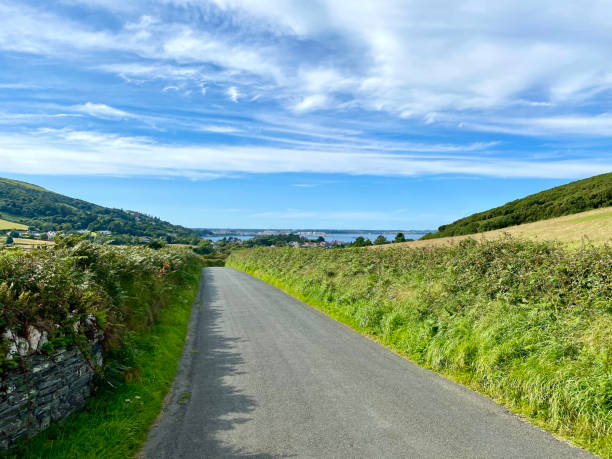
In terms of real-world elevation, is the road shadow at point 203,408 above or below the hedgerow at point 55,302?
below

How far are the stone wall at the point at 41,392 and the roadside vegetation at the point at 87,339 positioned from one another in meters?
0.15

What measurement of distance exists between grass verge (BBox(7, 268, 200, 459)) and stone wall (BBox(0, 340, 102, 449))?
0.60 feet

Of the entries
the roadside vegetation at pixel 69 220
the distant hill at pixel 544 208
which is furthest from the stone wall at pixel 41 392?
the distant hill at pixel 544 208

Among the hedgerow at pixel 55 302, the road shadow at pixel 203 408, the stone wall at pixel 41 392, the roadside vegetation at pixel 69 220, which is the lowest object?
the road shadow at pixel 203 408

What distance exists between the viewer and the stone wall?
15.5ft

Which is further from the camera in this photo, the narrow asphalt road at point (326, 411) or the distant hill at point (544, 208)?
the distant hill at point (544, 208)

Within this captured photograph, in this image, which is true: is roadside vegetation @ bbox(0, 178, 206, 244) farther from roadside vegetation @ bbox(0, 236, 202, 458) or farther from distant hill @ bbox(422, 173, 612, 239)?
distant hill @ bbox(422, 173, 612, 239)

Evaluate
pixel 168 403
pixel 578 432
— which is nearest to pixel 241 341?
pixel 168 403

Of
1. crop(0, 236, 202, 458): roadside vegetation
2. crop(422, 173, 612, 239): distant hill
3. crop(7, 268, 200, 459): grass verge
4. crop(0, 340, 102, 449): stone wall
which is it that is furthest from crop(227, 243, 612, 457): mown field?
crop(422, 173, 612, 239): distant hill

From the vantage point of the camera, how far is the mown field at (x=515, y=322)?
614 cm

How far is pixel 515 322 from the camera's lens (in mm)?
8453

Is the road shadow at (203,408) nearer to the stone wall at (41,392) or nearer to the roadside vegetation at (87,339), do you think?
A: the roadside vegetation at (87,339)

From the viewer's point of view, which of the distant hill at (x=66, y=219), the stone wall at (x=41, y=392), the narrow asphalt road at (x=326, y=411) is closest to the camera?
the stone wall at (x=41, y=392)

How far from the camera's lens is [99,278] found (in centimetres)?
949
